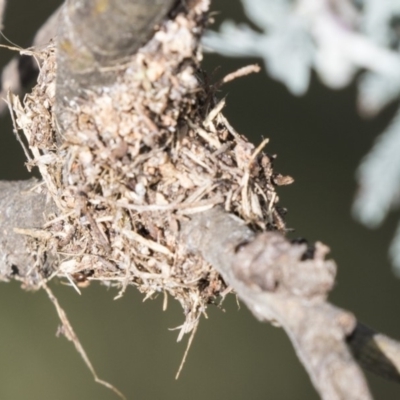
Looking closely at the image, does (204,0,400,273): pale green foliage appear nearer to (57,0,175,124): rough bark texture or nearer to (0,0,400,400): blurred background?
(57,0,175,124): rough bark texture

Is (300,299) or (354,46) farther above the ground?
(354,46)

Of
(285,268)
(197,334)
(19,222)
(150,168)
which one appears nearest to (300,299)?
(285,268)

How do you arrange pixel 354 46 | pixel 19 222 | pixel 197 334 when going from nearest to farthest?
pixel 354 46 → pixel 19 222 → pixel 197 334

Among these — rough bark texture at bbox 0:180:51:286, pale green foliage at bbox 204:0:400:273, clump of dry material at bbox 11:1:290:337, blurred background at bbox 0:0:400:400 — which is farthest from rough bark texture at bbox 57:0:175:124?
blurred background at bbox 0:0:400:400

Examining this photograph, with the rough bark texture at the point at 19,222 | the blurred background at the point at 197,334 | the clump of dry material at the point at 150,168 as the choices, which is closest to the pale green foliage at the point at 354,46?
the clump of dry material at the point at 150,168

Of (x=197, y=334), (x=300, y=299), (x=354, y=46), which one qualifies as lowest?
(x=197, y=334)

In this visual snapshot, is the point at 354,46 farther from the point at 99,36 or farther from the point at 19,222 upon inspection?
the point at 19,222

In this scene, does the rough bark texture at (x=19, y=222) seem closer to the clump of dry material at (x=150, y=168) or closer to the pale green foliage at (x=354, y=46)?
the clump of dry material at (x=150, y=168)
